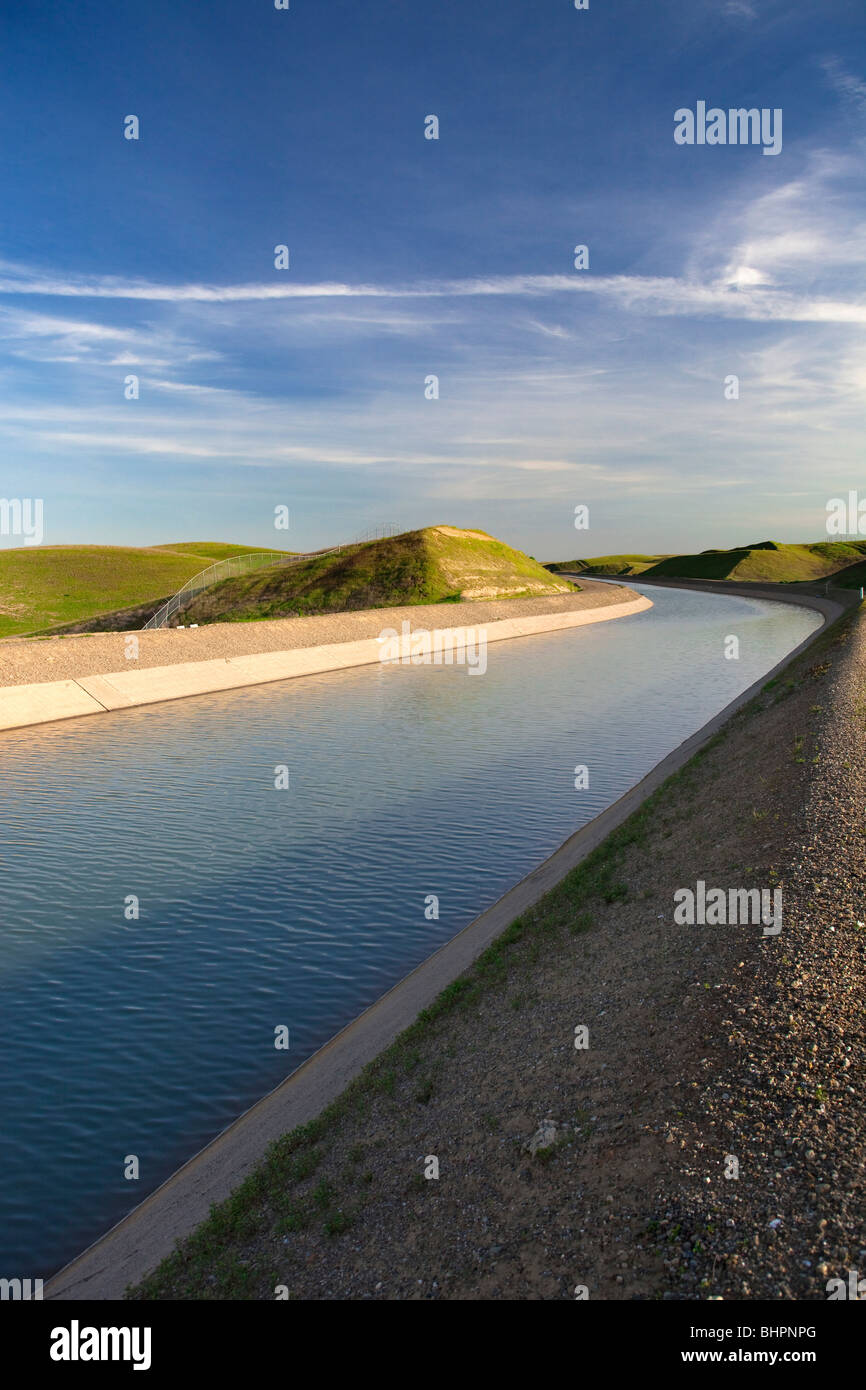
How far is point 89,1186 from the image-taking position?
9602 millimetres

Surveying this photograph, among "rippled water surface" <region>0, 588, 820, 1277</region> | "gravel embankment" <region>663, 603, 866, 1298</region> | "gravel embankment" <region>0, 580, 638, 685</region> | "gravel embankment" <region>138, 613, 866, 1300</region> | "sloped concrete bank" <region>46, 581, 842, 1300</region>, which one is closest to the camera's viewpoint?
"gravel embankment" <region>663, 603, 866, 1298</region>

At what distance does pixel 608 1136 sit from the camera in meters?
7.70

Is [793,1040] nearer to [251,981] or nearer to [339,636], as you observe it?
[251,981]

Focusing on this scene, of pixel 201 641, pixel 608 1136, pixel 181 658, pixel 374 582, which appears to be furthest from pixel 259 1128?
pixel 374 582

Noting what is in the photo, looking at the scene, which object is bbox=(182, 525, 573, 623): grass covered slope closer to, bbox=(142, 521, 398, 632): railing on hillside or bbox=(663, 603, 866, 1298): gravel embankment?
bbox=(142, 521, 398, 632): railing on hillside

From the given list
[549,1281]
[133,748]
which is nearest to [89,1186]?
[549,1281]

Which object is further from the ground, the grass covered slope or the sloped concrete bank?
the grass covered slope

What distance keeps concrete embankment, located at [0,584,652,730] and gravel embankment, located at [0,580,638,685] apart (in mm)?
71

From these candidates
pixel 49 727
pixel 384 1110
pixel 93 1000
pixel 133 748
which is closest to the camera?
pixel 384 1110

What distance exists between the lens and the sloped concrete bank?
8.10 meters

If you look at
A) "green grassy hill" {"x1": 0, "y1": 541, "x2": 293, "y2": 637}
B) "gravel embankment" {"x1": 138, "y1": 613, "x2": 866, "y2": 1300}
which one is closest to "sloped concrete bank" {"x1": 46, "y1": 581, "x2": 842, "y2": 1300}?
"gravel embankment" {"x1": 138, "y1": 613, "x2": 866, "y2": 1300}

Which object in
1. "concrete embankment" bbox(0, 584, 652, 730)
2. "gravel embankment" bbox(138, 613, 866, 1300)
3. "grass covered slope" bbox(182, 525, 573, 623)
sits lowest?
"gravel embankment" bbox(138, 613, 866, 1300)

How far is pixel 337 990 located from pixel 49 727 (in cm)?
3278

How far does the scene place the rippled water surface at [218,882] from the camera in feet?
35.3
